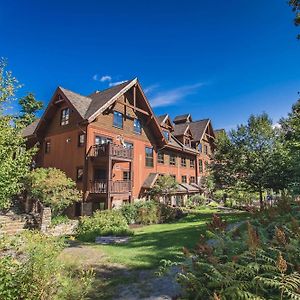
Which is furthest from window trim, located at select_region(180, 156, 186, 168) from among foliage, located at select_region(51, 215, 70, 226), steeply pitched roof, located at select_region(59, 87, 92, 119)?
foliage, located at select_region(51, 215, 70, 226)

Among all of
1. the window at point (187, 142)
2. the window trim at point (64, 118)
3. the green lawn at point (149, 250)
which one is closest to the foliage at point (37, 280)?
the green lawn at point (149, 250)

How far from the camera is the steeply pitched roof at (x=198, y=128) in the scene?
138 feet

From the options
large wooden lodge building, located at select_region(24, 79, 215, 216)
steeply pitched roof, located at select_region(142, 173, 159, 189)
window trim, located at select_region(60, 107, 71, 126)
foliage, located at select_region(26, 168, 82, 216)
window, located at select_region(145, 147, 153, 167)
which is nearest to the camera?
foliage, located at select_region(26, 168, 82, 216)

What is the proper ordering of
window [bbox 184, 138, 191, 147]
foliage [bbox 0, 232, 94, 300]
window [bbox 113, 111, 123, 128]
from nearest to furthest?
foliage [bbox 0, 232, 94, 300]
window [bbox 113, 111, 123, 128]
window [bbox 184, 138, 191, 147]

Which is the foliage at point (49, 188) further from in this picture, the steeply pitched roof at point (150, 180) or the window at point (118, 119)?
the steeply pitched roof at point (150, 180)

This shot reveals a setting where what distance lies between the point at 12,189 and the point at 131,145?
1999 centimetres

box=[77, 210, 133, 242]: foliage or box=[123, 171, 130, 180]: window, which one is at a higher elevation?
box=[123, 171, 130, 180]: window

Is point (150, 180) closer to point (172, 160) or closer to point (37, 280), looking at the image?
point (172, 160)

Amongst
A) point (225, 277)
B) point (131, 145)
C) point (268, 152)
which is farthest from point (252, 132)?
point (225, 277)

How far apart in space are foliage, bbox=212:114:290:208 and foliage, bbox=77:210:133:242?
Answer: 10403 mm

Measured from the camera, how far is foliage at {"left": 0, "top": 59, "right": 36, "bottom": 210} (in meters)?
7.56

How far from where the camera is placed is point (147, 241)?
45.8 ft

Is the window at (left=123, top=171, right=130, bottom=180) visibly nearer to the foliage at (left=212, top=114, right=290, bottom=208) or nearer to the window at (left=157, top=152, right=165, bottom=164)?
the window at (left=157, top=152, right=165, bottom=164)

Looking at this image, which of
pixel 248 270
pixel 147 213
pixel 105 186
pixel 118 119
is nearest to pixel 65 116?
pixel 118 119
